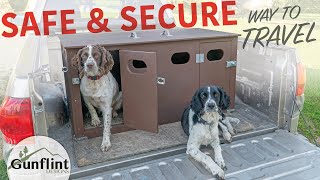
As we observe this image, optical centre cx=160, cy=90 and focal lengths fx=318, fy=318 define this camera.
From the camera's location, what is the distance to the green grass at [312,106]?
5.45m

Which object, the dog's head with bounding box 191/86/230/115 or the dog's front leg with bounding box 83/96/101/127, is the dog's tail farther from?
the dog's front leg with bounding box 83/96/101/127

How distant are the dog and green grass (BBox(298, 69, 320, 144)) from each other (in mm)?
2642

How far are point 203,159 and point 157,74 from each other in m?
1.10

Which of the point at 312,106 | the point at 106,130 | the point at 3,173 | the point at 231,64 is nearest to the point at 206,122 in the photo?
the point at 231,64

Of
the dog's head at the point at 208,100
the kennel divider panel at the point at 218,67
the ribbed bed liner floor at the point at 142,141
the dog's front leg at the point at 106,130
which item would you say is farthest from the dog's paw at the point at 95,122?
the kennel divider panel at the point at 218,67

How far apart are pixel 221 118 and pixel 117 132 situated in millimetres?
1154

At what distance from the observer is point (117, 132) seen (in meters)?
3.51

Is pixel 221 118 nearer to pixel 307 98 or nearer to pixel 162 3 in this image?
pixel 162 3

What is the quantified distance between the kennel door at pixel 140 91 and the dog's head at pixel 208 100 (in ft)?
1.34

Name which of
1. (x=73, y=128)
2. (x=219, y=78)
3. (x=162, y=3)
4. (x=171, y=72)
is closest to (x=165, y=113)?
(x=171, y=72)

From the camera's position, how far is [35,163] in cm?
248

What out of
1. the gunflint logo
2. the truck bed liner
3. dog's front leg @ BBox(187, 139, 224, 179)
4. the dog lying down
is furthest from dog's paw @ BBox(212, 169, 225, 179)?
the gunflint logo

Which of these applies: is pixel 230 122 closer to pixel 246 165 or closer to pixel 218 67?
pixel 218 67

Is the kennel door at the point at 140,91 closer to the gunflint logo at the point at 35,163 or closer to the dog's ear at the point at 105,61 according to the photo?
the dog's ear at the point at 105,61
